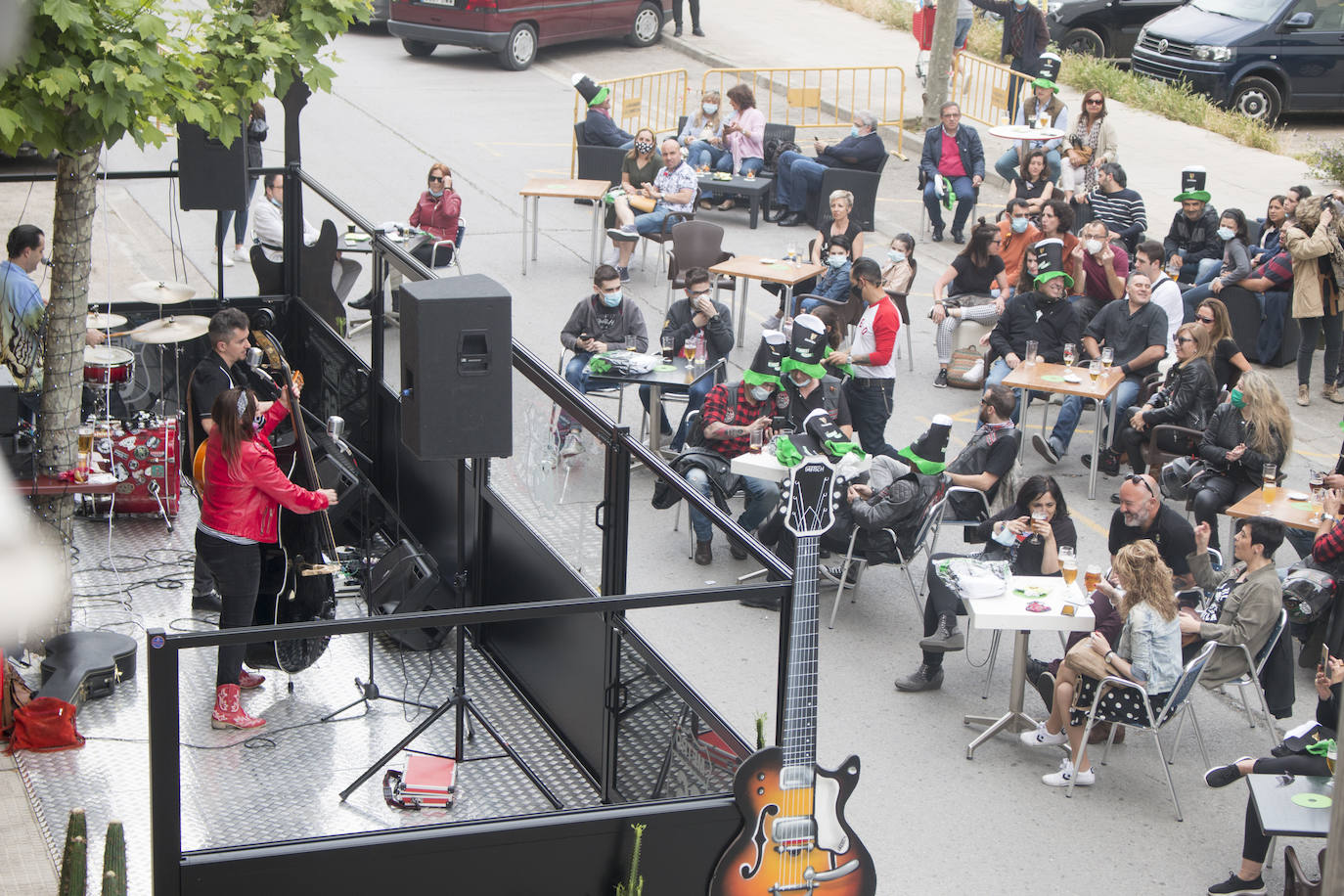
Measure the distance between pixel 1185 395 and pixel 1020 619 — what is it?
3.69m

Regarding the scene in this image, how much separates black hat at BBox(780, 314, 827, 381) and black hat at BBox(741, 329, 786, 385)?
10 cm

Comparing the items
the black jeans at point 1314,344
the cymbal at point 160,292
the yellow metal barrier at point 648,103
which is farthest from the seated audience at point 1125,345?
the yellow metal barrier at point 648,103

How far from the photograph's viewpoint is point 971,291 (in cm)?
1379

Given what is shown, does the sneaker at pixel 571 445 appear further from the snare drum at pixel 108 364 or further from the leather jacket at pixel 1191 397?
the leather jacket at pixel 1191 397

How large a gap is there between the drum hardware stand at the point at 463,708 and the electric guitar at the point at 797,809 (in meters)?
1.53

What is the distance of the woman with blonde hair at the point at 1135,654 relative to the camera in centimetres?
750

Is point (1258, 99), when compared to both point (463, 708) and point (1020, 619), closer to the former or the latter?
point (1020, 619)

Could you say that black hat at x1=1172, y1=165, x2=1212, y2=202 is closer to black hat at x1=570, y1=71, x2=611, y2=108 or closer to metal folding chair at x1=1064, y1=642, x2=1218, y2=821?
black hat at x1=570, y1=71, x2=611, y2=108

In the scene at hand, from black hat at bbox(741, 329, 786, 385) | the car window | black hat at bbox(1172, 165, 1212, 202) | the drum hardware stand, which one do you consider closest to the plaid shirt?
black hat at bbox(741, 329, 786, 385)


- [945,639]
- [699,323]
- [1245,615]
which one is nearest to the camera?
[1245,615]

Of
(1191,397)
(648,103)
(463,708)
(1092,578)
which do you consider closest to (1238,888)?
(1092,578)

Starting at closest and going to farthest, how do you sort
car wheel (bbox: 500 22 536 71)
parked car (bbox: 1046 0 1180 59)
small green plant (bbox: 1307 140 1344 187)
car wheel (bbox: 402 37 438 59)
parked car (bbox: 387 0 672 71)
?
small green plant (bbox: 1307 140 1344 187) → parked car (bbox: 387 0 672 71) → parked car (bbox: 1046 0 1180 59) → car wheel (bbox: 500 22 536 71) → car wheel (bbox: 402 37 438 59)

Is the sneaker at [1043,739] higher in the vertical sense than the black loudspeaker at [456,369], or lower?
lower

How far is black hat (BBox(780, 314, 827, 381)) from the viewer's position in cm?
1008
